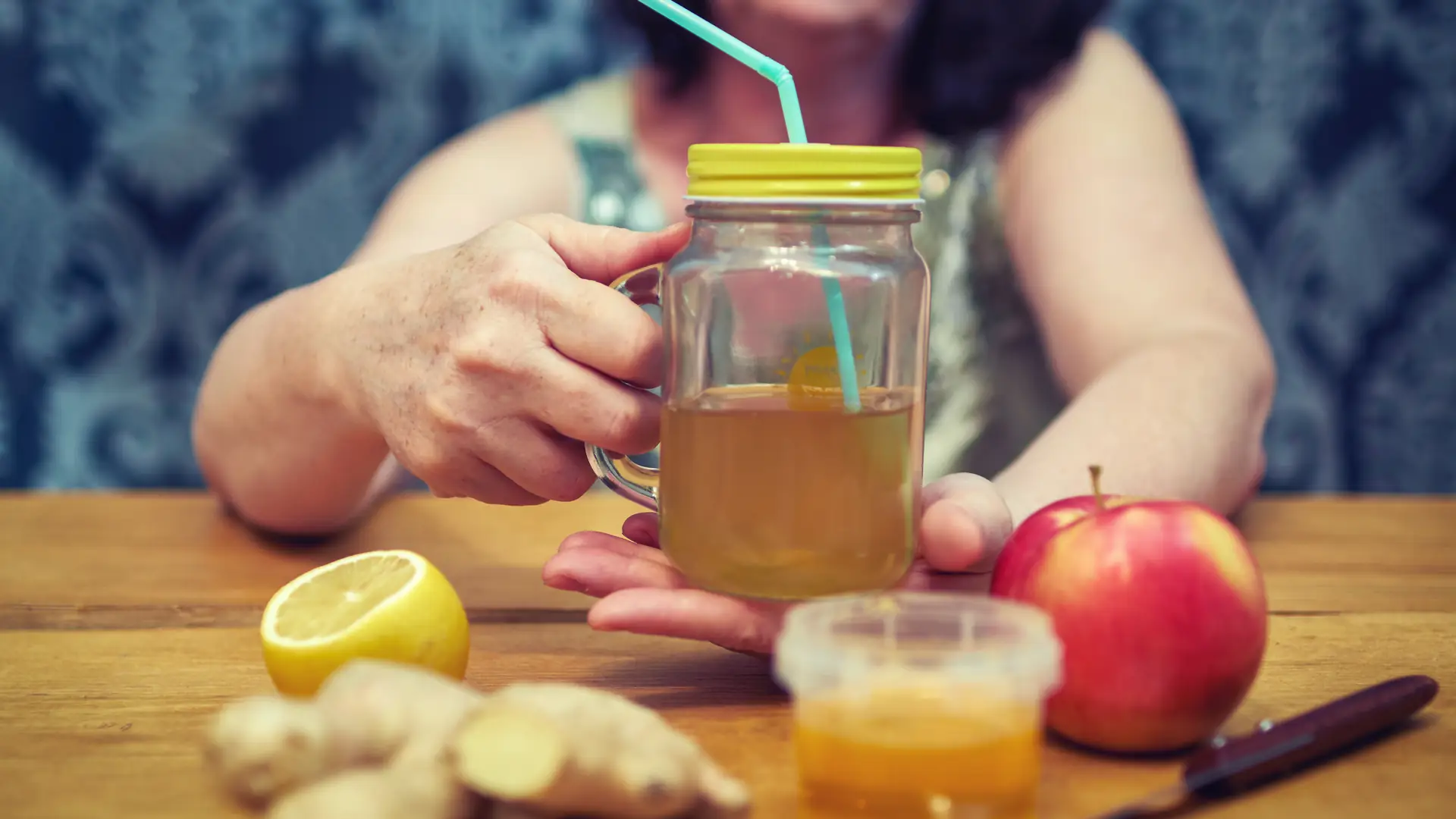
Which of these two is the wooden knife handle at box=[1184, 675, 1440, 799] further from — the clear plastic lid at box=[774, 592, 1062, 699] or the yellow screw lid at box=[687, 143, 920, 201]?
the yellow screw lid at box=[687, 143, 920, 201]

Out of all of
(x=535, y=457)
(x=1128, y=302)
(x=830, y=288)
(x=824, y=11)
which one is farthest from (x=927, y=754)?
(x=824, y=11)

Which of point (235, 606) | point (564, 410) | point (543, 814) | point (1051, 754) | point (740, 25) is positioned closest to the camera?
point (543, 814)

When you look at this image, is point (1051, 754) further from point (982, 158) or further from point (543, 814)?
point (982, 158)

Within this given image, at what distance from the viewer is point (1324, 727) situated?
0.59 meters

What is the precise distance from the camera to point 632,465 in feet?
2.55

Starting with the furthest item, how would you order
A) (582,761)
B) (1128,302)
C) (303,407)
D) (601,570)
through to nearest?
(1128,302) < (303,407) < (601,570) < (582,761)

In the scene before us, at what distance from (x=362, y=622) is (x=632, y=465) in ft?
0.64

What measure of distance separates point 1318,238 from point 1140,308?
0.79 meters

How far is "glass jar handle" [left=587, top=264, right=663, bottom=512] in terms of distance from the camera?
2.48 feet

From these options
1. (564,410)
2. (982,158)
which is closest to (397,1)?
(982,158)

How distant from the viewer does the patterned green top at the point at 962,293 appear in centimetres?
151

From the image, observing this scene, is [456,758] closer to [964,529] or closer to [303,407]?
[964,529]

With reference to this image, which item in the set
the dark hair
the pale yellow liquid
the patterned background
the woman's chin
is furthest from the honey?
the patterned background

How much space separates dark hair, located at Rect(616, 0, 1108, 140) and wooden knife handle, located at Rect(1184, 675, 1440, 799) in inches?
37.8
